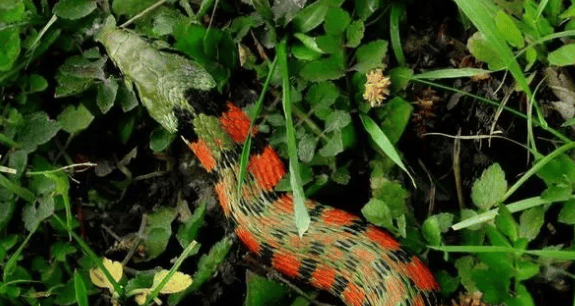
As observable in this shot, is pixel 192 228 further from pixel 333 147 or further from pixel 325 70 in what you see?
pixel 325 70

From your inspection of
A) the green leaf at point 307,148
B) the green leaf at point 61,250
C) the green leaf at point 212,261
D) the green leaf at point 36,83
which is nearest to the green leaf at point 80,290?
the green leaf at point 61,250

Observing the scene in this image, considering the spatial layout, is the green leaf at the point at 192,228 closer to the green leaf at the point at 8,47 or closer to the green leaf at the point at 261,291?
the green leaf at the point at 261,291

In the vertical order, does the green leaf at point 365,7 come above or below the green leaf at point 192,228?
above

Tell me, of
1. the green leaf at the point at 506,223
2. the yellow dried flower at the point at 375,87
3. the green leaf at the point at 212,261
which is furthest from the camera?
the green leaf at the point at 212,261

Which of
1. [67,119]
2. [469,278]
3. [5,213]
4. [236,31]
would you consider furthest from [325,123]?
[5,213]

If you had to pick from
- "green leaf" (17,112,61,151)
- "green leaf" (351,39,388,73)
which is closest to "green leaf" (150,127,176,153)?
"green leaf" (17,112,61,151)

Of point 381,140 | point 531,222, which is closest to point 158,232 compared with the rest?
point 381,140
